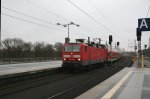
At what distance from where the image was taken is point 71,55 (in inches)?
1155

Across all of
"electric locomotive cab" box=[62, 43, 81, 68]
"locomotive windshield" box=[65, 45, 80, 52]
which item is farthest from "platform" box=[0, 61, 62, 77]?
"locomotive windshield" box=[65, 45, 80, 52]

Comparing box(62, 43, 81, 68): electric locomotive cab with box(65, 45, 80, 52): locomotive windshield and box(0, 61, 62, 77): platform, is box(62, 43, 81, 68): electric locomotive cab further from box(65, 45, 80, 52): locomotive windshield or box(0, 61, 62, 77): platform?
box(0, 61, 62, 77): platform

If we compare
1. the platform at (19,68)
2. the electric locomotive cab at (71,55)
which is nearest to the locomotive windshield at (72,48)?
the electric locomotive cab at (71,55)

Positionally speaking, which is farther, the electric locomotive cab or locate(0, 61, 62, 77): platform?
the electric locomotive cab

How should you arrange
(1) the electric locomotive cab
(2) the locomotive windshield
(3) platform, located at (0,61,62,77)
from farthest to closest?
(2) the locomotive windshield, (1) the electric locomotive cab, (3) platform, located at (0,61,62,77)

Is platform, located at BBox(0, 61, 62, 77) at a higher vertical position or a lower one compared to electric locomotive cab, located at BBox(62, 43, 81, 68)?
lower

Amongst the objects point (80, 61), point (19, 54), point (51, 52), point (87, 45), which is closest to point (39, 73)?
point (80, 61)

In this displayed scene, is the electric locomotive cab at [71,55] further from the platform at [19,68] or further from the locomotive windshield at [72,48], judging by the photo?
the platform at [19,68]

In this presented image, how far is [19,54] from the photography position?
94.8m

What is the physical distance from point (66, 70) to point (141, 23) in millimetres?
10420

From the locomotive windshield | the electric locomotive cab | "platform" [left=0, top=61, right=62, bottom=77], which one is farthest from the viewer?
the locomotive windshield

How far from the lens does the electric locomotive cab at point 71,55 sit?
1130 inches

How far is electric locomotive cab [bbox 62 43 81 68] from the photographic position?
Answer: 94.2ft

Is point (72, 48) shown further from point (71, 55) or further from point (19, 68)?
point (19, 68)
